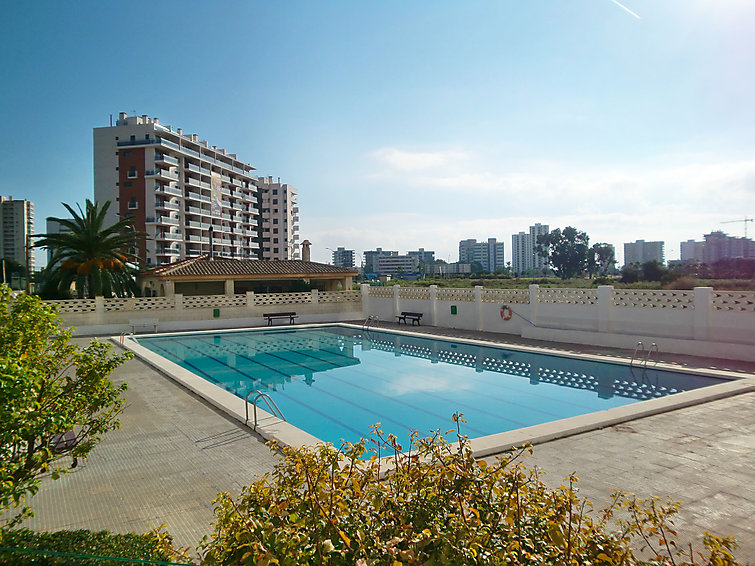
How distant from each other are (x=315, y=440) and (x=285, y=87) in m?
15.7

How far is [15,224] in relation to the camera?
80188 mm

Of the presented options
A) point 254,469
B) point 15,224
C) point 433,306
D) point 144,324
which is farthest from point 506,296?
point 15,224

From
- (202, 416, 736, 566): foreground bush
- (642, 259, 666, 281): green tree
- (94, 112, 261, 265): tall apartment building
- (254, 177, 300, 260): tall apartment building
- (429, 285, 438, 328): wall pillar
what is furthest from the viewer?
(254, 177, 300, 260): tall apartment building

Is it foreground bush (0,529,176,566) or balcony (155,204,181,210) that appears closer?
foreground bush (0,529,176,566)

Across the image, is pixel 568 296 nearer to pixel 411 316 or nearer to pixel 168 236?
pixel 411 316

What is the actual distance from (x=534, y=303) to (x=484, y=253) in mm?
180535

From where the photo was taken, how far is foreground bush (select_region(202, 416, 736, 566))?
2.18m

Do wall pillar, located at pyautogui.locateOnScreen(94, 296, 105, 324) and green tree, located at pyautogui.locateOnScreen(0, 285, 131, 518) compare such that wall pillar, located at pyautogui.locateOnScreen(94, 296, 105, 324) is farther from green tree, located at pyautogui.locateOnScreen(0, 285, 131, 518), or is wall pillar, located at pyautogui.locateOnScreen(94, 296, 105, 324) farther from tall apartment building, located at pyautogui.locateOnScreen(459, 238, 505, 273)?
tall apartment building, located at pyautogui.locateOnScreen(459, 238, 505, 273)

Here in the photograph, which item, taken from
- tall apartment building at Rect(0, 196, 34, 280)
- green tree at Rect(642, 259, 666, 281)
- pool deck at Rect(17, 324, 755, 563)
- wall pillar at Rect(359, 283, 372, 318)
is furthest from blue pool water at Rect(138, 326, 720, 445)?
tall apartment building at Rect(0, 196, 34, 280)

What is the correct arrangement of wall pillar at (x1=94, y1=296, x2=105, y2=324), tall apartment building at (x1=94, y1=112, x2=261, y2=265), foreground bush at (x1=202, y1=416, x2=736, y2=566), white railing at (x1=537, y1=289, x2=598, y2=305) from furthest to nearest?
1. tall apartment building at (x1=94, y1=112, x2=261, y2=265)
2. wall pillar at (x1=94, y1=296, x2=105, y2=324)
3. white railing at (x1=537, y1=289, x2=598, y2=305)
4. foreground bush at (x1=202, y1=416, x2=736, y2=566)

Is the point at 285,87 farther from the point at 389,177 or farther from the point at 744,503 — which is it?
the point at 744,503

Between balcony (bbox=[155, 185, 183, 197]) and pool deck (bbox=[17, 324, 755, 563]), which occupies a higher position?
balcony (bbox=[155, 185, 183, 197])

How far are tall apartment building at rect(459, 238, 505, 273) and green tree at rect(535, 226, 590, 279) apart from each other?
4373 inches

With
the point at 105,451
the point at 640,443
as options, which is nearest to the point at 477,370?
the point at 640,443
